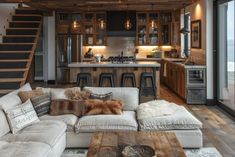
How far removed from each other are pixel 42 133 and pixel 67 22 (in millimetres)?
9378

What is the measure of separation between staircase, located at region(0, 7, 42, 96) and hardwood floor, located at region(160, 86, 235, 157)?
406 centimetres

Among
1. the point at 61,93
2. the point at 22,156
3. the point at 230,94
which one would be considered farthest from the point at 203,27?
the point at 22,156

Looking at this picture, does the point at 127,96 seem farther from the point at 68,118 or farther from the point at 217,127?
the point at 217,127

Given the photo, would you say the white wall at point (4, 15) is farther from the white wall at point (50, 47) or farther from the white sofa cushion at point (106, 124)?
→ the white sofa cushion at point (106, 124)

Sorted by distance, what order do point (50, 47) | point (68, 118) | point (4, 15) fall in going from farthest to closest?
1. point (50, 47)
2. point (4, 15)
3. point (68, 118)

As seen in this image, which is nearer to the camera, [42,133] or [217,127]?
[42,133]

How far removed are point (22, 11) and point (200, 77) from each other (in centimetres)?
603

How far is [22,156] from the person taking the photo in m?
3.53

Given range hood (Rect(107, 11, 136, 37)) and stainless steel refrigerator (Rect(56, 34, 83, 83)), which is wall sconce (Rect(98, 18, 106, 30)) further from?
stainless steel refrigerator (Rect(56, 34, 83, 83))

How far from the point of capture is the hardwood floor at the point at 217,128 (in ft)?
17.9

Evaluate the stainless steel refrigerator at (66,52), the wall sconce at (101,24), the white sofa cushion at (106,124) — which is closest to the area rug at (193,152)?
the white sofa cushion at (106,124)

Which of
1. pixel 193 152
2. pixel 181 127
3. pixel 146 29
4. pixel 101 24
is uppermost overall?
pixel 101 24

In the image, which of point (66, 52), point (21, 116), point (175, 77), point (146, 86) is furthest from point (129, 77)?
point (21, 116)

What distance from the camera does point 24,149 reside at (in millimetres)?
3752
